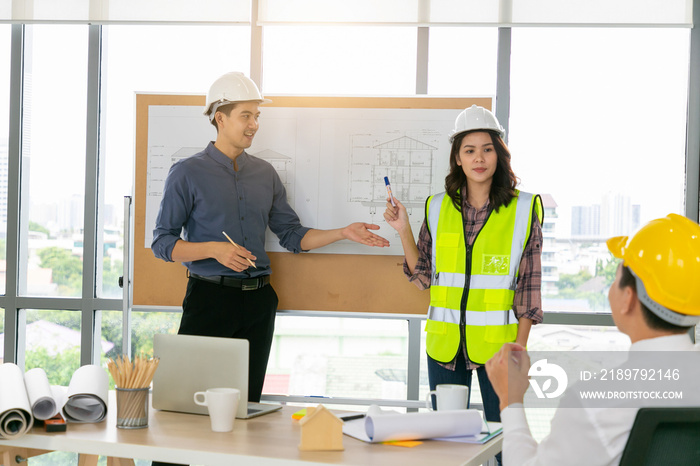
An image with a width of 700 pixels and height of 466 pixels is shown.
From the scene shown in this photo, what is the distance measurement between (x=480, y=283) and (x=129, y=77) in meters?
2.57

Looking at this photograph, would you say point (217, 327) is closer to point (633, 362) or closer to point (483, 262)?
point (483, 262)

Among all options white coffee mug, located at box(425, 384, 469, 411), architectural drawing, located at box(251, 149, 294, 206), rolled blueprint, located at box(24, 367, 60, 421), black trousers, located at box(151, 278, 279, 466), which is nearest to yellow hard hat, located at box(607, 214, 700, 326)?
white coffee mug, located at box(425, 384, 469, 411)

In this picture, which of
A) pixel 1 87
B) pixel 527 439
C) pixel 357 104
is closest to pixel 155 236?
pixel 357 104

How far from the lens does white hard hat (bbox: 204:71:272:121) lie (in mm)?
3291

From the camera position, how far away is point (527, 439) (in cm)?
151

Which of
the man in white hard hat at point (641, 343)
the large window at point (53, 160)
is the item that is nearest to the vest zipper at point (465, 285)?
the man in white hard hat at point (641, 343)

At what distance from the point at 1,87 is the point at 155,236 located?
1.85 metres

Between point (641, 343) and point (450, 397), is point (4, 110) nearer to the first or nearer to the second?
point (450, 397)

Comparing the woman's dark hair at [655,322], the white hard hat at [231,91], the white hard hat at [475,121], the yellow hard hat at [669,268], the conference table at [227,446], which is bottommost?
the conference table at [227,446]

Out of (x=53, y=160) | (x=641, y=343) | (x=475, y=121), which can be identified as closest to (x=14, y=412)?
(x=641, y=343)

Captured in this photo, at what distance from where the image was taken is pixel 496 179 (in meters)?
3.01

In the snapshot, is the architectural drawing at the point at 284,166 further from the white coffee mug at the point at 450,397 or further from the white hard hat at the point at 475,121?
the white coffee mug at the point at 450,397

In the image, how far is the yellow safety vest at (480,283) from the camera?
2.86 meters

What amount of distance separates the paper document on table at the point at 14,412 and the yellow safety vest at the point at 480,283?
1.65 m
